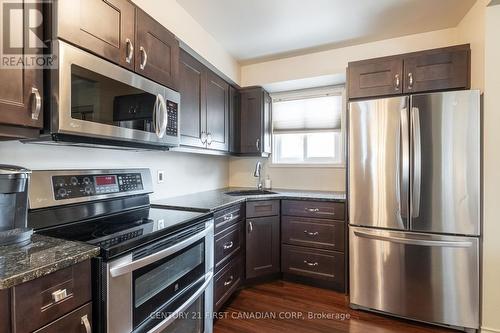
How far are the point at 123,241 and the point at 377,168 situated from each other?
1898mm

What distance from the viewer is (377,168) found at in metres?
2.06

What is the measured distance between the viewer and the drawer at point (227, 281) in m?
1.96

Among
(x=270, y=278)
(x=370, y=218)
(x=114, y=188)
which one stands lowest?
(x=270, y=278)

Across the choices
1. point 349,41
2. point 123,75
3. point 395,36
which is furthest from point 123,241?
point 395,36

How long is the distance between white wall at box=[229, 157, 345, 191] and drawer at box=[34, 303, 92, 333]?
8.40 ft

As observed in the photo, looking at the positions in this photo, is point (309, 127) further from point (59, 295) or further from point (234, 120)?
point (59, 295)

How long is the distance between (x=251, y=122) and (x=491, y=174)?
2186mm

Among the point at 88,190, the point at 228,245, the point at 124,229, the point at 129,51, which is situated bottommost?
the point at 228,245

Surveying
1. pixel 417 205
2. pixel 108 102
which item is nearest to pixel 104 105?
pixel 108 102

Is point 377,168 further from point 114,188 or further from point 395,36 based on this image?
point 114,188

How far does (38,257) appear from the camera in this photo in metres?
0.85

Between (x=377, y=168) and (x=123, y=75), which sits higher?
(x=123, y=75)

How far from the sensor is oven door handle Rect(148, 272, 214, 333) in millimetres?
1207

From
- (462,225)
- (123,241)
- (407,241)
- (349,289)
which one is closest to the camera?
(123,241)
